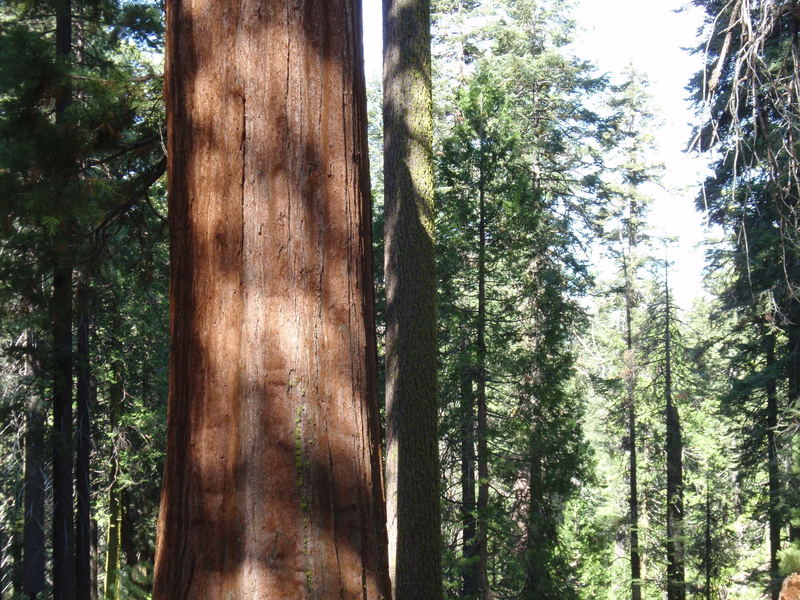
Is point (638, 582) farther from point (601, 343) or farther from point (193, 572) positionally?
point (193, 572)

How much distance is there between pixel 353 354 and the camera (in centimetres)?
217

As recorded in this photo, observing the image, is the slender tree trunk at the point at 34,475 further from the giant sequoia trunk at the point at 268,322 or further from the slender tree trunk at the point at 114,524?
the giant sequoia trunk at the point at 268,322

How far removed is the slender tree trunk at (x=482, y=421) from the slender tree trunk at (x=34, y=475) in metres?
7.75

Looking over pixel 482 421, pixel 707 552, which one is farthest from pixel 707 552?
pixel 482 421

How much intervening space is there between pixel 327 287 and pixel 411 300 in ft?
19.0

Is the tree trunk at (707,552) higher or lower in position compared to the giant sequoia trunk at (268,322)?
lower

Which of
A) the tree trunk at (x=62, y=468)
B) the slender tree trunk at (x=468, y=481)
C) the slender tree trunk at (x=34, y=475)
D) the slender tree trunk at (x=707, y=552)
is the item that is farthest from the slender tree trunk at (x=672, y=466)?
the tree trunk at (x=62, y=468)

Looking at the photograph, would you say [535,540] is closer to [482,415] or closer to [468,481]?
[468,481]

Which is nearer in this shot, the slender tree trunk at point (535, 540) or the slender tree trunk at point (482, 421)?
the slender tree trunk at point (482, 421)

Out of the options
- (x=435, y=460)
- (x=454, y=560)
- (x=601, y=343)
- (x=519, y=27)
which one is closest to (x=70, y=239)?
(x=435, y=460)

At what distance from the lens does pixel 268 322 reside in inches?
81.5

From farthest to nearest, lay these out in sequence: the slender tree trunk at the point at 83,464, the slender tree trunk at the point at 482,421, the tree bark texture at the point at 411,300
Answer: the slender tree trunk at the point at 482,421 < the slender tree trunk at the point at 83,464 < the tree bark texture at the point at 411,300

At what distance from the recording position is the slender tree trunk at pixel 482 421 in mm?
13078

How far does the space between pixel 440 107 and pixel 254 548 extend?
23.0 meters
